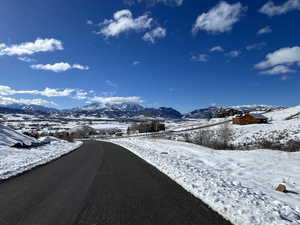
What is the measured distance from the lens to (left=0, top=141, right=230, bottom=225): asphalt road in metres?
4.99

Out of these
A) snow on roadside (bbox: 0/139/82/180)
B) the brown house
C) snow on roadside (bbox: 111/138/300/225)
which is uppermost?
the brown house

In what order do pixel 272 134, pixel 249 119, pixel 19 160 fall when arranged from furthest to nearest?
1. pixel 249 119
2. pixel 272 134
3. pixel 19 160

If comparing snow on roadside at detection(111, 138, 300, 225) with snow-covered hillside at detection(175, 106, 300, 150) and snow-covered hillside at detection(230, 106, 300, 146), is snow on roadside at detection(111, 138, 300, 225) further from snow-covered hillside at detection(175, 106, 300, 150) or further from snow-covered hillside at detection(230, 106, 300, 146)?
snow-covered hillside at detection(230, 106, 300, 146)

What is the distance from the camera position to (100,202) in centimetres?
620

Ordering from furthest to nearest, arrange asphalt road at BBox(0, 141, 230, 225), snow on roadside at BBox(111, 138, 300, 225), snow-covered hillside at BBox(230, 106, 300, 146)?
snow-covered hillside at BBox(230, 106, 300, 146)
snow on roadside at BBox(111, 138, 300, 225)
asphalt road at BBox(0, 141, 230, 225)

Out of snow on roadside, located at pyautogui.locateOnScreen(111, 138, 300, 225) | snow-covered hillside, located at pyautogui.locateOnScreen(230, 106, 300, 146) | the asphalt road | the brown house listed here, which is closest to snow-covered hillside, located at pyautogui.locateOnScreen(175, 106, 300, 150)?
snow-covered hillside, located at pyautogui.locateOnScreen(230, 106, 300, 146)

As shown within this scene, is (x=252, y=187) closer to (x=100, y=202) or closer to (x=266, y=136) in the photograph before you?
(x=100, y=202)

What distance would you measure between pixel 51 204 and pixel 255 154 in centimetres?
1263

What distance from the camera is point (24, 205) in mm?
5977

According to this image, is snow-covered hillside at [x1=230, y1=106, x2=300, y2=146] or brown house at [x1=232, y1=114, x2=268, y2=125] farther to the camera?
brown house at [x1=232, y1=114, x2=268, y2=125]

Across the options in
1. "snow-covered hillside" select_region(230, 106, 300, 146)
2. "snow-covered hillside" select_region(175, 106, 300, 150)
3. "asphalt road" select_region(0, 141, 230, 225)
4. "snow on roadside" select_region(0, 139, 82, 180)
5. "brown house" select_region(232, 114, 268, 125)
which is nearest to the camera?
"asphalt road" select_region(0, 141, 230, 225)

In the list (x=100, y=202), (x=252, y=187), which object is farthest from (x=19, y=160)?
(x=252, y=187)

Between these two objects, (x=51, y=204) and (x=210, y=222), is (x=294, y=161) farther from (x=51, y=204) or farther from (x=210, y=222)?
(x=51, y=204)

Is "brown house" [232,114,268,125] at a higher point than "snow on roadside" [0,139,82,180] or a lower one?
higher
